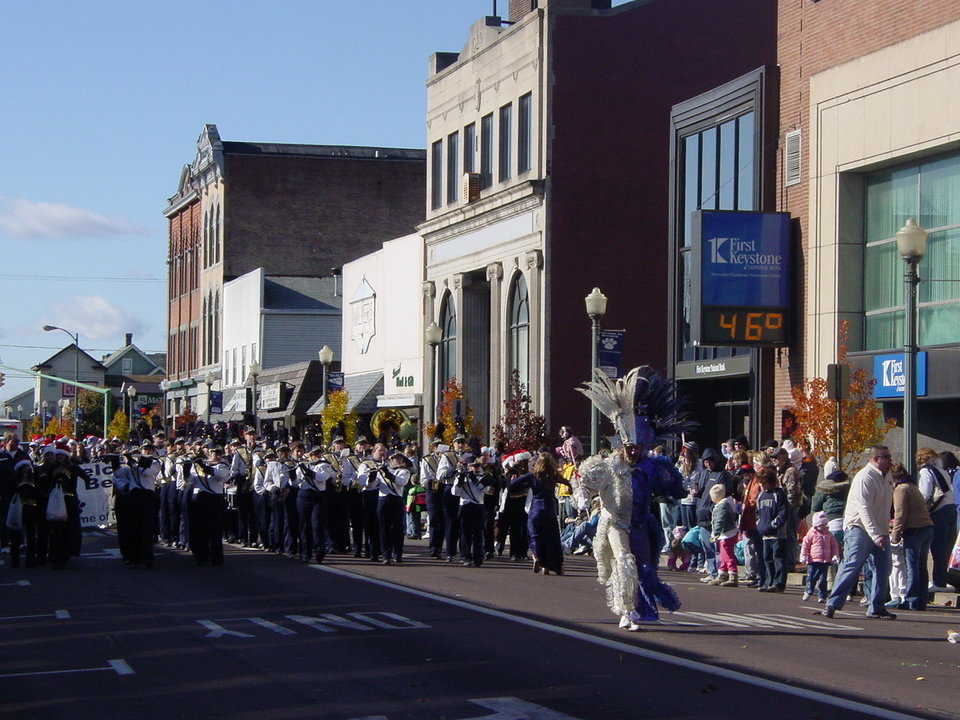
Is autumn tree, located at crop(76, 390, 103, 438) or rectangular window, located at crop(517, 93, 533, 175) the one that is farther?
autumn tree, located at crop(76, 390, 103, 438)

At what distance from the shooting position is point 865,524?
1523 centimetres

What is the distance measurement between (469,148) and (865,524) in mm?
30249

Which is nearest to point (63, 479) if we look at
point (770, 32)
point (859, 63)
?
point (859, 63)

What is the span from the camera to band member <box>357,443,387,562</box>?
2276 centimetres

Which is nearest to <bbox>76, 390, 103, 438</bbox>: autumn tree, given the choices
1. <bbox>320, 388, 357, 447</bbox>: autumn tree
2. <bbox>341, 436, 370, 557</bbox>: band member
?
<bbox>320, 388, 357, 447</bbox>: autumn tree

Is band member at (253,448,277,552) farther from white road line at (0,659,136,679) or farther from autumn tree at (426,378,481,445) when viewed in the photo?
white road line at (0,659,136,679)

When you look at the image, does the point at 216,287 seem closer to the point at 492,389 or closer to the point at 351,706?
the point at 492,389

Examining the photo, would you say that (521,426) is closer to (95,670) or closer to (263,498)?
(263,498)

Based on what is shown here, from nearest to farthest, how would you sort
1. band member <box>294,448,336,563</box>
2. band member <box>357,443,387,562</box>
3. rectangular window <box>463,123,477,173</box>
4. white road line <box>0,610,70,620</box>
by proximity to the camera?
1. white road line <box>0,610,70,620</box>
2. band member <box>294,448,336,563</box>
3. band member <box>357,443,387,562</box>
4. rectangular window <box>463,123,477,173</box>

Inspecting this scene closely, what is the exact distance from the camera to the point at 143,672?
11.7m

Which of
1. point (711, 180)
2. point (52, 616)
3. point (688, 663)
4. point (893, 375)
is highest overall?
point (711, 180)

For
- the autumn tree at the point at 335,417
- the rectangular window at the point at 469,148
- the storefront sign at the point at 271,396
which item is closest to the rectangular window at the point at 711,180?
the rectangular window at the point at 469,148

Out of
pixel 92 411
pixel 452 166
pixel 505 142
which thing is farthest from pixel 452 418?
pixel 92 411

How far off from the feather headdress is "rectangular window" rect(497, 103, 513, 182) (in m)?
26.9
